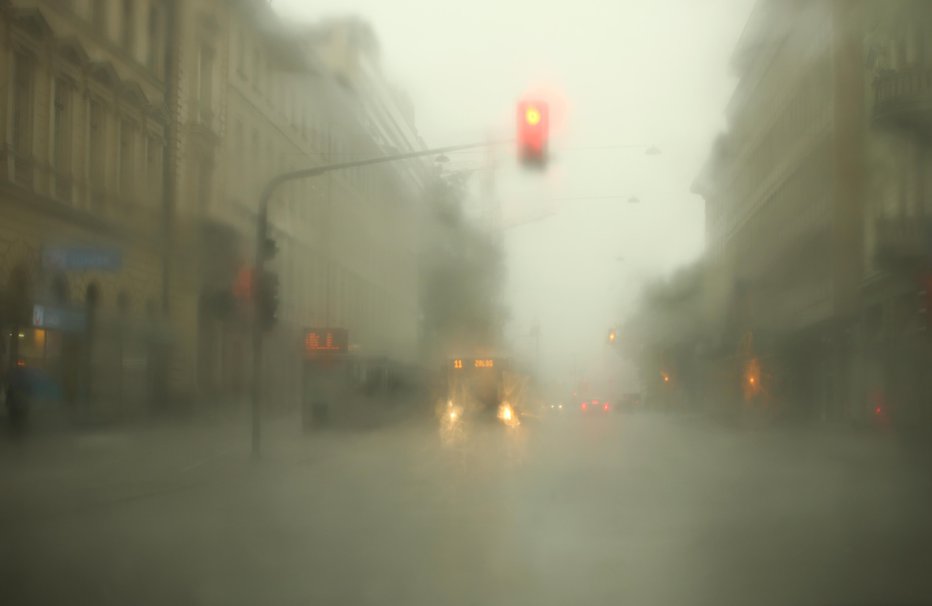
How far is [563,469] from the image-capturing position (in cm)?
2153

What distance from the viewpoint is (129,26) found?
119 ft

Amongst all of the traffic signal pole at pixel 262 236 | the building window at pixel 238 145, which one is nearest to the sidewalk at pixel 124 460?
the traffic signal pole at pixel 262 236

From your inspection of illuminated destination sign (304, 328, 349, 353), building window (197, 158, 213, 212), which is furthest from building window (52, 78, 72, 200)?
building window (197, 158, 213, 212)

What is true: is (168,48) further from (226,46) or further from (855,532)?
(855,532)

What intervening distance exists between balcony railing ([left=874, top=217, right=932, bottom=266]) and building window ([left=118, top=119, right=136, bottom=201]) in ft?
65.9

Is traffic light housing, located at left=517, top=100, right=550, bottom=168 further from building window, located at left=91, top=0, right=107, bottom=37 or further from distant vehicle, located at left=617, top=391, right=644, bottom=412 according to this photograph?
distant vehicle, located at left=617, top=391, right=644, bottom=412

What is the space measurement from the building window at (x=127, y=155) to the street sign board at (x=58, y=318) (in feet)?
13.5

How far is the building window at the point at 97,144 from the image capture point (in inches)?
1323

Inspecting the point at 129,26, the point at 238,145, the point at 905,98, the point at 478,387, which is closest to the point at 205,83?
the point at 238,145

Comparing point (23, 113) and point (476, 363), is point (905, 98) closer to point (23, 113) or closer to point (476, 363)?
point (23, 113)

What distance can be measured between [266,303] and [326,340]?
370 inches

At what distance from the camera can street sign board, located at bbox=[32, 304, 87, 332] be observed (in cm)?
3008

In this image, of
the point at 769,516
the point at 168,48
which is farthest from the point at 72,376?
the point at 769,516

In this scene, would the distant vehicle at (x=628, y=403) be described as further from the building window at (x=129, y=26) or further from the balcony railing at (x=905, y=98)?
the building window at (x=129, y=26)
